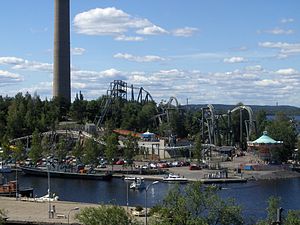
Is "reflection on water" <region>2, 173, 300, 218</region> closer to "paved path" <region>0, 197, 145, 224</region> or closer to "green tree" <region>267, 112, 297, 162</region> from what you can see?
"paved path" <region>0, 197, 145, 224</region>

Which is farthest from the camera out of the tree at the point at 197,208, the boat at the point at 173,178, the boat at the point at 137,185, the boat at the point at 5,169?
the boat at the point at 5,169

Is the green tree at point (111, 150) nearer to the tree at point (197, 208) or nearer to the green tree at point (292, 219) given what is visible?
the tree at point (197, 208)

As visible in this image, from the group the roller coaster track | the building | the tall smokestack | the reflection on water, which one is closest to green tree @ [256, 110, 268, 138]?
the building

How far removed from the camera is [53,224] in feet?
178

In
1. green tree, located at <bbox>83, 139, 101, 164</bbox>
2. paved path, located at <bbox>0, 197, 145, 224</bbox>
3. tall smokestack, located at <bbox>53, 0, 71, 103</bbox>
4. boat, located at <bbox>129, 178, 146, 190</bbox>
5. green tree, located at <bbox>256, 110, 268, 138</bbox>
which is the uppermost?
tall smokestack, located at <bbox>53, 0, 71, 103</bbox>

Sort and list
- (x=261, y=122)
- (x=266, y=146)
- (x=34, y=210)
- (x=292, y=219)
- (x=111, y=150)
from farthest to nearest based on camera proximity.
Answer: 1. (x=261, y=122)
2. (x=266, y=146)
3. (x=111, y=150)
4. (x=34, y=210)
5. (x=292, y=219)

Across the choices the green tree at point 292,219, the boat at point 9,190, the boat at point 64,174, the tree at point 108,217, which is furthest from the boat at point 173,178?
the green tree at point 292,219

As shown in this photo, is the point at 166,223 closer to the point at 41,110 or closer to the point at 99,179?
the point at 99,179

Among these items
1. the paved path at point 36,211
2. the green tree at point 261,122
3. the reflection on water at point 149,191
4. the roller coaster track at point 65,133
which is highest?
the green tree at point 261,122

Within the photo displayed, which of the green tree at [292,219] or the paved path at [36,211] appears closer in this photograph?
the green tree at [292,219]

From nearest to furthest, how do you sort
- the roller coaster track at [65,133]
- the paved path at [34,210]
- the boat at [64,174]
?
the paved path at [34,210]
the boat at [64,174]
the roller coaster track at [65,133]

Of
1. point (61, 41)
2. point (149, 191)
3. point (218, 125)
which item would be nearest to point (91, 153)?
point (149, 191)

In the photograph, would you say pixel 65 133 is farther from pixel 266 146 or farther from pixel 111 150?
pixel 266 146

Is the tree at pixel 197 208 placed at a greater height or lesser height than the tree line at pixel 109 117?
lesser
